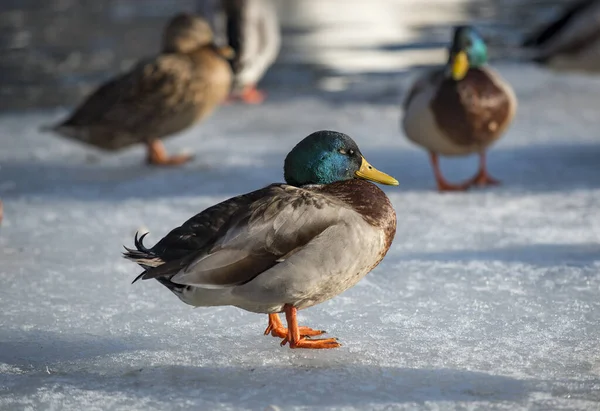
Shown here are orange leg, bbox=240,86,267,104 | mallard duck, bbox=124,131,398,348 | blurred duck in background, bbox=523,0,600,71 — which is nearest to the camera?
mallard duck, bbox=124,131,398,348

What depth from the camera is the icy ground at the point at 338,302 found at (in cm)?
284

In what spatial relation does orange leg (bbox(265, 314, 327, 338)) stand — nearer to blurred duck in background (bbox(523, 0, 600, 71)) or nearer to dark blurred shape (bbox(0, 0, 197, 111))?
blurred duck in background (bbox(523, 0, 600, 71))

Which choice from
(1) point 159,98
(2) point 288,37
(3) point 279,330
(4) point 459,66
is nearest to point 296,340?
(3) point 279,330

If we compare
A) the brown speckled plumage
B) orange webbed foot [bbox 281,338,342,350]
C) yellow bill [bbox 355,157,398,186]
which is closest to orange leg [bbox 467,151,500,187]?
the brown speckled plumage

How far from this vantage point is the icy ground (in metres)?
2.84

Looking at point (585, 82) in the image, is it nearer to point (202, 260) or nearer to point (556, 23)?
point (556, 23)

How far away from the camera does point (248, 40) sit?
7.50 m

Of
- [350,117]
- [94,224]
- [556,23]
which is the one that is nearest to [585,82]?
[556,23]

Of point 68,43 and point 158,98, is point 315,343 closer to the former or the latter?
point 158,98

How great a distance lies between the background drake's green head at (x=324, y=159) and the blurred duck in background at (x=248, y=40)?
4.10 metres

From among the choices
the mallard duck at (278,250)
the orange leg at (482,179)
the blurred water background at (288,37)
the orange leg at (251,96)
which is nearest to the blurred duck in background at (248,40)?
the orange leg at (251,96)

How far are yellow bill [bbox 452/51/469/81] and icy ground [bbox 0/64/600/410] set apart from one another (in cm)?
66

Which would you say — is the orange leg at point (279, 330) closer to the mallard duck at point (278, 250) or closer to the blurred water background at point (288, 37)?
the mallard duck at point (278, 250)

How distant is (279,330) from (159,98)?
2870 mm
